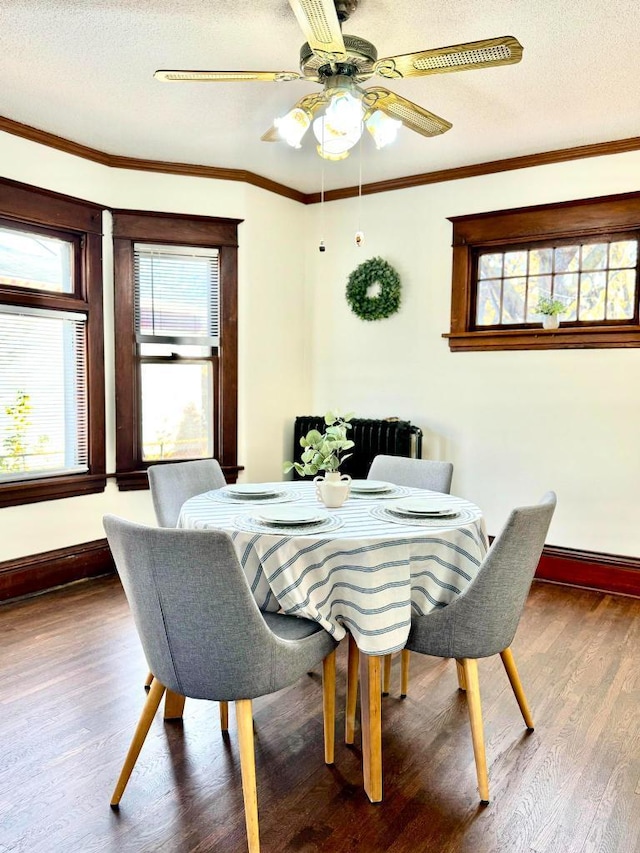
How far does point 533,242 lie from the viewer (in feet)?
13.3

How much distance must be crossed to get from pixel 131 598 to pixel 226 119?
109 inches

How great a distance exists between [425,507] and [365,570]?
18.9 inches

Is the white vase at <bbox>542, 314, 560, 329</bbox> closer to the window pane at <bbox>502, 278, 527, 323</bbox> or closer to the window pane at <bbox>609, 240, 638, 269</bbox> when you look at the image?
the window pane at <bbox>502, 278, 527, 323</bbox>

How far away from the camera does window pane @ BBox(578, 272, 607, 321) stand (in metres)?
3.86

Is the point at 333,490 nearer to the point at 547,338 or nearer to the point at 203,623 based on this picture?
the point at 203,623

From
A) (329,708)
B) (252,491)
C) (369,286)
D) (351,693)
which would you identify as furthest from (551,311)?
(329,708)

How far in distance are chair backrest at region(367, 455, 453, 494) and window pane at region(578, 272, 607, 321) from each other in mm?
1634

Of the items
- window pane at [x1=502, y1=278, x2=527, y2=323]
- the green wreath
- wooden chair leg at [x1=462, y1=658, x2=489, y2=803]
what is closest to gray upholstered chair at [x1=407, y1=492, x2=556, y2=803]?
wooden chair leg at [x1=462, y1=658, x2=489, y2=803]

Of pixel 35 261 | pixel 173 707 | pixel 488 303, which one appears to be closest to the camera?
pixel 173 707

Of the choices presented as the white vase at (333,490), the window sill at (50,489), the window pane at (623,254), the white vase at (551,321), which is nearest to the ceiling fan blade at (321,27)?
the white vase at (333,490)

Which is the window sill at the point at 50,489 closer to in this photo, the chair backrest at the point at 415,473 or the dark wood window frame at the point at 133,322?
the dark wood window frame at the point at 133,322

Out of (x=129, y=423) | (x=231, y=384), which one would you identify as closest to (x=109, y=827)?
(x=129, y=423)

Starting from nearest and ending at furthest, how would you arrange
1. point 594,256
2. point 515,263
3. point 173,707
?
point 173,707 → point 594,256 → point 515,263

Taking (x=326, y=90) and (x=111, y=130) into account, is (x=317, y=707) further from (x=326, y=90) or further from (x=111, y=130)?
(x=111, y=130)
